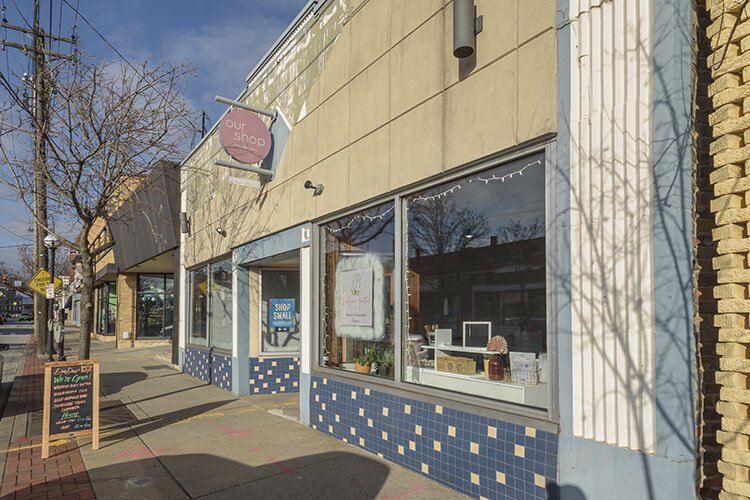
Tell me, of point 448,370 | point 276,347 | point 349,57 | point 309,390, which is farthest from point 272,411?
point 349,57

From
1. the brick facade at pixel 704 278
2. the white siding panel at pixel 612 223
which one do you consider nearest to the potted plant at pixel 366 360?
the white siding panel at pixel 612 223

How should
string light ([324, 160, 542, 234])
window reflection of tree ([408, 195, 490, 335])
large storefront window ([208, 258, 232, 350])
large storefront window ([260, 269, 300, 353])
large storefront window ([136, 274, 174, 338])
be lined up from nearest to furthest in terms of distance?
string light ([324, 160, 542, 234]) → window reflection of tree ([408, 195, 490, 335]) → large storefront window ([260, 269, 300, 353]) → large storefront window ([208, 258, 232, 350]) → large storefront window ([136, 274, 174, 338])

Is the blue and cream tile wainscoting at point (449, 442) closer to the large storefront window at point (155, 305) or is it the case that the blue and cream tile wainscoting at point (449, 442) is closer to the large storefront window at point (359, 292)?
the large storefront window at point (359, 292)

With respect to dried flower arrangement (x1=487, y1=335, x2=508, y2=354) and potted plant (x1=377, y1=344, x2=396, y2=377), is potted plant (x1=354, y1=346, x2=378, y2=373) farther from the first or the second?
dried flower arrangement (x1=487, y1=335, x2=508, y2=354)

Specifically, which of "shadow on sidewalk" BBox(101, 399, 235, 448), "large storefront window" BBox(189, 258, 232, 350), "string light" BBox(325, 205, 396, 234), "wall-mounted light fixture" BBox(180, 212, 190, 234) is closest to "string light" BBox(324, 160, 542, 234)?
"string light" BBox(325, 205, 396, 234)

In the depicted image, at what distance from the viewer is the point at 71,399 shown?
23.6 feet

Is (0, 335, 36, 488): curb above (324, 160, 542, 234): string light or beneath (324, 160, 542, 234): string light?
beneath

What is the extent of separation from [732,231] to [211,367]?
1115cm

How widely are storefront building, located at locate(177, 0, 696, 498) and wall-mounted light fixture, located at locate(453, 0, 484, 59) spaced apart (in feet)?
0.31

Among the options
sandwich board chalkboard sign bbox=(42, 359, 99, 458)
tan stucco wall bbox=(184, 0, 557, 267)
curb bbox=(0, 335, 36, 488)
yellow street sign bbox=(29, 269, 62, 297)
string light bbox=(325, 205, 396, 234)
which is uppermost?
tan stucco wall bbox=(184, 0, 557, 267)

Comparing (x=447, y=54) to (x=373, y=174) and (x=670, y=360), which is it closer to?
(x=373, y=174)

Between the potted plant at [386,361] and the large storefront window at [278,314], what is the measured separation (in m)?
4.97

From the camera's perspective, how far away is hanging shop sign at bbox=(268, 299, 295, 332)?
36.8 ft

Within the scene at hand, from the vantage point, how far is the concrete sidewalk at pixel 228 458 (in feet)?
17.8
